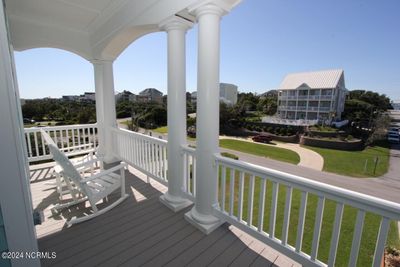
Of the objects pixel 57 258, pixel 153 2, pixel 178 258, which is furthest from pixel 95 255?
pixel 153 2

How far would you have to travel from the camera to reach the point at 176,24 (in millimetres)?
2295

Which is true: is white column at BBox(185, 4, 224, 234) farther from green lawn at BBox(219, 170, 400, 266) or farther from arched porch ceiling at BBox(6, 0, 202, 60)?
green lawn at BBox(219, 170, 400, 266)

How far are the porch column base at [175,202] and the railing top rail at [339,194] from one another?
1238 millimetres

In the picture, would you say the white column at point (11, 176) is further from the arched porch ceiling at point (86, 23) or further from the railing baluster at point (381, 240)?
the railing baluster at point (381, 240)

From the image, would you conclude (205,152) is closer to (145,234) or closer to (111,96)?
(145,234)

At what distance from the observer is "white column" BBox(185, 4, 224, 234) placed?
1976 mm

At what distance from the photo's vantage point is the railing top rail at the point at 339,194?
1148 millimetres

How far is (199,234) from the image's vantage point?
7.05 feet

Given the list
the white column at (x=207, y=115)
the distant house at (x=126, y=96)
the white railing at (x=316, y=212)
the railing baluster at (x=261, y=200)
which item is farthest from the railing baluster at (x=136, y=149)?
the distant house at (x=126, y=96)

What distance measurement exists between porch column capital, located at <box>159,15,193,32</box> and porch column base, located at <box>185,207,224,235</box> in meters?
2.36

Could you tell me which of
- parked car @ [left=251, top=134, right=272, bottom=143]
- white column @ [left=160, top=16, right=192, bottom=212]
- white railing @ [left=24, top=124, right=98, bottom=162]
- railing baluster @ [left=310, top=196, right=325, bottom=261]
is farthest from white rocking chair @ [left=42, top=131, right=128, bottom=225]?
parked car @ [left=251, top=134, right=272, bottom=143]

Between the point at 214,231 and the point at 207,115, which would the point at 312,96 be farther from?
the point at 214,231

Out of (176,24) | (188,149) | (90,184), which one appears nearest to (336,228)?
(188,149)

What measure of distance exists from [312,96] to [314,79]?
2.97 m
